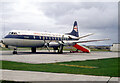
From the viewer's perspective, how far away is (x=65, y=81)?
8133 mm

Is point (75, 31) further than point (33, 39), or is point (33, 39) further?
point (75, 31)

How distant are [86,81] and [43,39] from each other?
29077mm

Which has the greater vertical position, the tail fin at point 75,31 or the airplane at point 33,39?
the tail fin at point 75,31

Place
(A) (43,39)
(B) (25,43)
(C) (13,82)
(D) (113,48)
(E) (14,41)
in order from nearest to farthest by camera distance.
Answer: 1. (C) (13,82)
2. (E) (14,41)
3. (B) (25,43)
4. (A) (43,39)
5. (D) (113,48)

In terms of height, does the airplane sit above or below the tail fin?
below

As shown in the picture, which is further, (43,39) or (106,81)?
(43,39)

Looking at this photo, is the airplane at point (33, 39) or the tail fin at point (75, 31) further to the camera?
the tail fin at point (75, 31)

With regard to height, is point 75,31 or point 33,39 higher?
point 75,31

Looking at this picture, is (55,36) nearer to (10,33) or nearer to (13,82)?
(10,33)

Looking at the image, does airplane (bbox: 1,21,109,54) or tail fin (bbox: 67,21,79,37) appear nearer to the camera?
airplane (bbox: 1,21,109,54)

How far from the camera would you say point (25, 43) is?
3300cm

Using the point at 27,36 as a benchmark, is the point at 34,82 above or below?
below

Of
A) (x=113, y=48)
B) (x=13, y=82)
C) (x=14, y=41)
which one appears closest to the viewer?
(x=13, y=82)

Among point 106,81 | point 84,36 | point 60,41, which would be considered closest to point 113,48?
point 84,36
